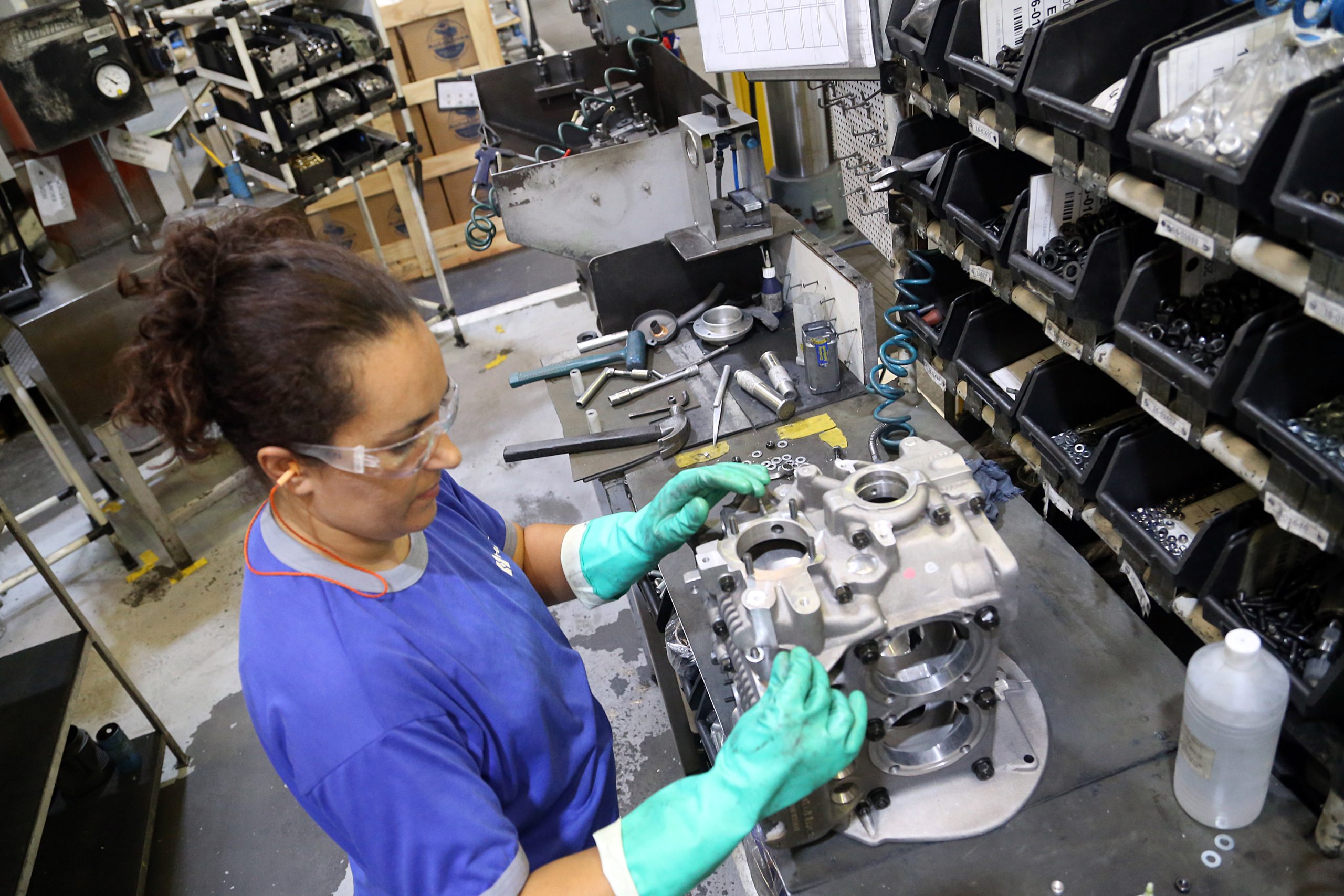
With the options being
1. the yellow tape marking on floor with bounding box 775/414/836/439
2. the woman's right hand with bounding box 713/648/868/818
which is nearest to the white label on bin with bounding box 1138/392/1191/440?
the woman's right hand with bounding box 713/648/868/818

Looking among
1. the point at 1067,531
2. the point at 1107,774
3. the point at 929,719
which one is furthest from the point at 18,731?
the point at 1067,531

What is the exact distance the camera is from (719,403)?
79.4 inches

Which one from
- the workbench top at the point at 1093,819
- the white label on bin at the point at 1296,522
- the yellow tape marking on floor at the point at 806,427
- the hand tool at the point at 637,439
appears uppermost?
the white label on bin at the point at 1296,522

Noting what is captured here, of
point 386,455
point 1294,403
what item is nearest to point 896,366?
point 1294,403

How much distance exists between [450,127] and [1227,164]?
13.5 feet

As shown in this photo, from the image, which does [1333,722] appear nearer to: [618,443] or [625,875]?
[625,875]

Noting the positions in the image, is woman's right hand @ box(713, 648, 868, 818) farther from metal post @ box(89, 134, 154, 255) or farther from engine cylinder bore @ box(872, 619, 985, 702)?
metal post @ box(89, 134, 154, 255)

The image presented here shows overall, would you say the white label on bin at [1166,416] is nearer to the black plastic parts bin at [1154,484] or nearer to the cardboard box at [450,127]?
the black plastic parts bin at [1154,484]

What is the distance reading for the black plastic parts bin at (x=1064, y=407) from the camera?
1544 mm

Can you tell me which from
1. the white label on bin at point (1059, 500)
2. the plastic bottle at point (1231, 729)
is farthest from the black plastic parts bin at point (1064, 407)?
the plastic bottle at point (1231, 729)

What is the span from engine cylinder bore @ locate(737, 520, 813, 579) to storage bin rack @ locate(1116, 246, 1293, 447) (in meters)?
0.52

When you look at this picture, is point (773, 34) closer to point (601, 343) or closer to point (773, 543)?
point (601, 343)

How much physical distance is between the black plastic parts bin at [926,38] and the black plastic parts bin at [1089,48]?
30cm

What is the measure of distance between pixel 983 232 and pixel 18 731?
2253 mm
